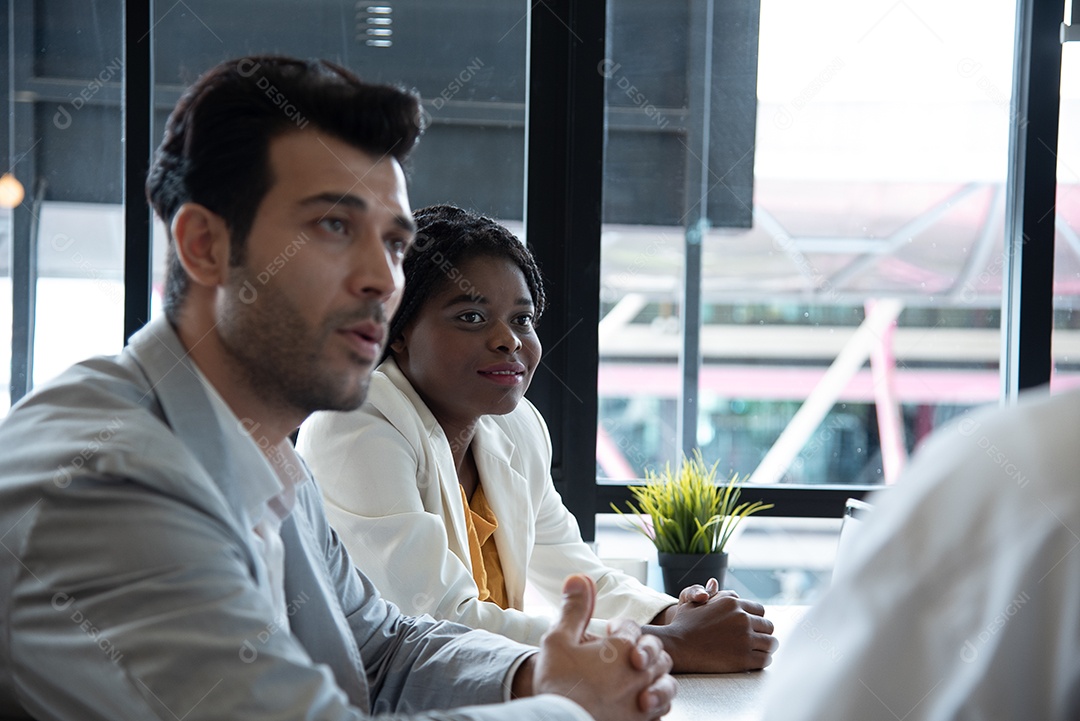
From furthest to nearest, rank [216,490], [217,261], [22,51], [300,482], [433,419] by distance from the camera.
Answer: [22,51], [433,419], [300,482], [217,261], [216,490]

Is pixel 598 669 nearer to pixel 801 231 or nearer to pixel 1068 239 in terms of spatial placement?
pixel 801 231

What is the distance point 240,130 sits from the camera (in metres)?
1.35

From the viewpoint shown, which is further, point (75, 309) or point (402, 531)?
point (75, 309)

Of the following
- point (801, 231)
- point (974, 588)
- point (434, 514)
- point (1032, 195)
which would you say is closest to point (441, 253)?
point (434, 514)

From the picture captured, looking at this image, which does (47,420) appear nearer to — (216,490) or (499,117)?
(216,490)

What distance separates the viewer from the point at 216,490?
1.14m

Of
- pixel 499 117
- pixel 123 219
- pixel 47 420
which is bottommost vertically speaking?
pixel 47 420

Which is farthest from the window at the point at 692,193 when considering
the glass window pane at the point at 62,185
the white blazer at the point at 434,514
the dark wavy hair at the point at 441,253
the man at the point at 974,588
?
the man at the point at 974,588

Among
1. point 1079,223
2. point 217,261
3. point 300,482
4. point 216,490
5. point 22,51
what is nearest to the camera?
point 216,490

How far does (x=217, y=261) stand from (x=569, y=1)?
2.28 metres

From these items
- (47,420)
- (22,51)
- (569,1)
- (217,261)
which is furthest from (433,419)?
(22,51)

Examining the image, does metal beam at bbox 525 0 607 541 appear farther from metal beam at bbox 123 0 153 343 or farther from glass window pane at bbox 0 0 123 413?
glass window pane at bbox 0 0 123 413

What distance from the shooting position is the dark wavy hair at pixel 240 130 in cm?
134

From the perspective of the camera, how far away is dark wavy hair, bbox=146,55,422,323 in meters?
1.34
